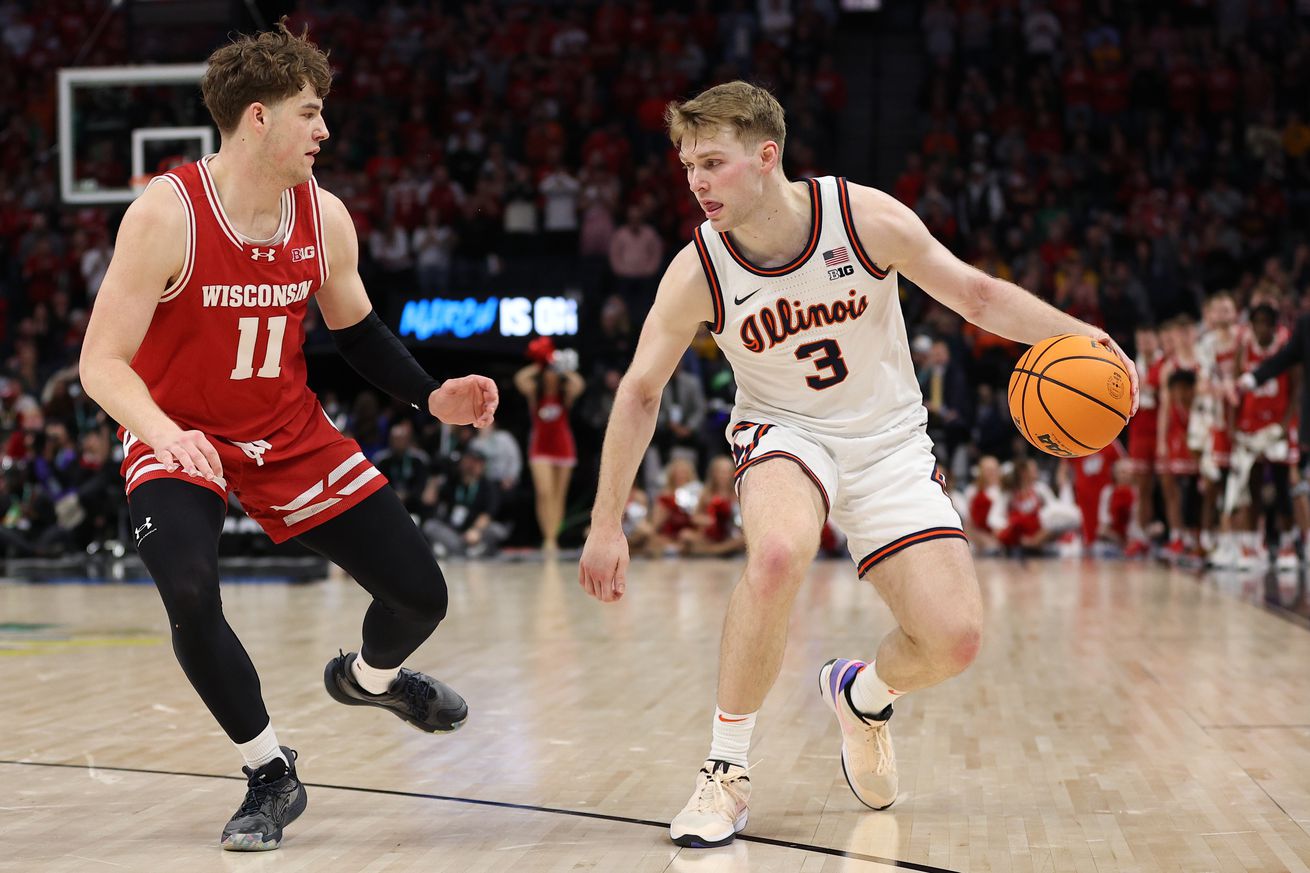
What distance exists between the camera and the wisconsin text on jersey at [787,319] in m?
4.18

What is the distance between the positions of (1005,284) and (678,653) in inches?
147

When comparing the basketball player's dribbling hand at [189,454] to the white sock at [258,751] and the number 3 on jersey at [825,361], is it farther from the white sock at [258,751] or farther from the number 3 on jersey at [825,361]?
the number 3 on jersey at [825,361]

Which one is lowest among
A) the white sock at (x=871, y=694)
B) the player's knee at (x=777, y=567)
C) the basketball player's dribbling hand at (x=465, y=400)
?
the white sock at (x=871, y=694)

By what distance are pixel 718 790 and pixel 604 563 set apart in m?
0.63

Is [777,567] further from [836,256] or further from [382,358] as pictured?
[382,358]

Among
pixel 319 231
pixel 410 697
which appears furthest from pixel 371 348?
pixel 410 697

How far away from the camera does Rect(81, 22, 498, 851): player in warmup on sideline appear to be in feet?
12.5

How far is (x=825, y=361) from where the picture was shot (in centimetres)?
425

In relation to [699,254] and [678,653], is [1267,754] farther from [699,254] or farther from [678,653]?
[678,653]

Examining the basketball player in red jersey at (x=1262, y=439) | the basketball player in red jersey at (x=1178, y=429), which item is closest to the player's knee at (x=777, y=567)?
the basketball player in red jersey at (x=1262, y=439)

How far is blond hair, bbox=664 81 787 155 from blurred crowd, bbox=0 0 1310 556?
369 inches

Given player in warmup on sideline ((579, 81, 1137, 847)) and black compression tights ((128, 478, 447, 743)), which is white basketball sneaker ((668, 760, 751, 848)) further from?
black compression tights ((128, 478, 447, 743))

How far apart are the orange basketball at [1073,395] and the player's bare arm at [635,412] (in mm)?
910

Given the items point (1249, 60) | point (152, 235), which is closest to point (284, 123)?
point (152, 235)
